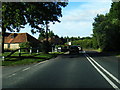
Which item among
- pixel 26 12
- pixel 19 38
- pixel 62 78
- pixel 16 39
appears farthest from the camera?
pixel 16 39

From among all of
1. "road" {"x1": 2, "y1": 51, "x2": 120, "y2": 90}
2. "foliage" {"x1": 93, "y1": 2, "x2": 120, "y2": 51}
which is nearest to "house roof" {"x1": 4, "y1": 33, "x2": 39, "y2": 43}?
"foliage" {"x1": 93, "y1": 2, "x2": 120, "y2": 51}

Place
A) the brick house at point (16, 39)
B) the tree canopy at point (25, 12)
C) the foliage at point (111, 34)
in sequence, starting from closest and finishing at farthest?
the tree canopy at point (25, 12) < the foliage at point (111, 34) < the brick house at point (16, 39)

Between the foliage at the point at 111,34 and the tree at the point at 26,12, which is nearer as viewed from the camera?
the tree at the point at 26,12

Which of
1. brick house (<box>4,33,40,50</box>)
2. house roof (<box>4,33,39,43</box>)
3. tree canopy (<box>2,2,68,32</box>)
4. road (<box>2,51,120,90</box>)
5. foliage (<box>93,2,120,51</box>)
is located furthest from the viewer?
brick house (<box>4,33,40,50</box>)

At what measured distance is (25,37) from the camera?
72.9 meters

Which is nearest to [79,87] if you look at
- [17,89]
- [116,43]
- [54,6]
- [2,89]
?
[17,89]

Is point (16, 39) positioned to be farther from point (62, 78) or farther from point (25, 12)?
point (62, 78)

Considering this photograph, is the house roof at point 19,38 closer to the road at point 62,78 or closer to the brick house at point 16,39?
the brick house at point 16,39

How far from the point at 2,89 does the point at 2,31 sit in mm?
29118

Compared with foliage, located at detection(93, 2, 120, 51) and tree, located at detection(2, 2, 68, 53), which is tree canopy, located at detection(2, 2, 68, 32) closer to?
tree, located at detection(2, 2, 68, 53)

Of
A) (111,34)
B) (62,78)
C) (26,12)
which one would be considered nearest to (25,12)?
(26,12)

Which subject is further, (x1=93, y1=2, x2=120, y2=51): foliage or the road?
(x1=93, y1=2, x2=120, y2=51): foliage

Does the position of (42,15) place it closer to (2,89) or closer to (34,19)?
(34,19)

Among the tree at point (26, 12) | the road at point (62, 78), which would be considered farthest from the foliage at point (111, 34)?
the road at point (62, 78)
